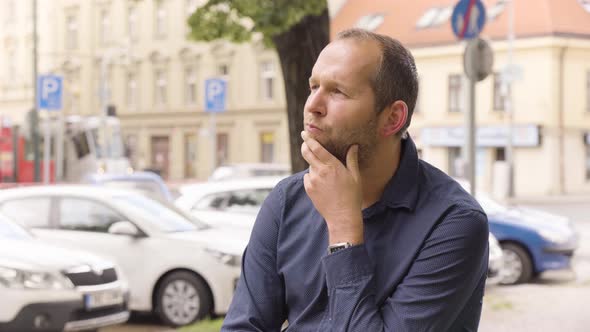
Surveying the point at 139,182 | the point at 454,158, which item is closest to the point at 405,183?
the point at 139,182

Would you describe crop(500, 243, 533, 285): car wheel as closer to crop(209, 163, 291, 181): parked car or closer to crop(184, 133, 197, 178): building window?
crop(209, 163, 291, 181): parked car

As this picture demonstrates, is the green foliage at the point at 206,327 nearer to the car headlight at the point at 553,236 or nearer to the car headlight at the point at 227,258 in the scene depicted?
the car headlight at the point at 227,258

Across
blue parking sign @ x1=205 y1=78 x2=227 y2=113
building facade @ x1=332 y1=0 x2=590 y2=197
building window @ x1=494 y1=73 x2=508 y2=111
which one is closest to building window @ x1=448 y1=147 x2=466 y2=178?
building facade @ x1=332 y1=0 x2=590 y2=197

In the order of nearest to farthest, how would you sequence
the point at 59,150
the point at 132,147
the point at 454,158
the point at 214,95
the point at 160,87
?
the point at 214,95 → the point at 59,150 → the point at 454,158 → the point at 160,87 → the point at 132,147

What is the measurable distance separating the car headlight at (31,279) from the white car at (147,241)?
1742 millimetres

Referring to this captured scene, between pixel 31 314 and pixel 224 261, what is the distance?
2348 millimetres

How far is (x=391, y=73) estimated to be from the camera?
2.31m

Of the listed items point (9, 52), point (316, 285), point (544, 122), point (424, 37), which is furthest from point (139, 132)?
point (316, 285)

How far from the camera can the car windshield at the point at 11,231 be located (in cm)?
963

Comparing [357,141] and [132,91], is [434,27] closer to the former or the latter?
[132,91]

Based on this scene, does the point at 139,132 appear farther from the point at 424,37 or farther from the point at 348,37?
the point at 348,37

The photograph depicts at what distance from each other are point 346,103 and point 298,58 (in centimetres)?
721

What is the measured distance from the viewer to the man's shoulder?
231cm

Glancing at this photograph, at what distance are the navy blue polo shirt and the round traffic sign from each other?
318 inches
